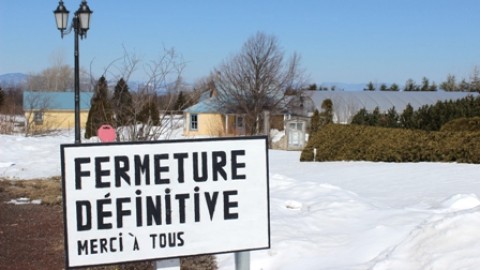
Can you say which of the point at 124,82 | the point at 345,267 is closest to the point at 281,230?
the point at 345,267

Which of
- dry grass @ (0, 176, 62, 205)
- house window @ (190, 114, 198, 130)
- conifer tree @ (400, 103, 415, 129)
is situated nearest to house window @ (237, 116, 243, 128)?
house window @ (190, 114, 198, 130)

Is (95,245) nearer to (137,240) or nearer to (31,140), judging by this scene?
(137,240)

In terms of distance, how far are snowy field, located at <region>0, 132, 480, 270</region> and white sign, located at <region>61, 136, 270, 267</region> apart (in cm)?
207

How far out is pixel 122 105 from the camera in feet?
39.0

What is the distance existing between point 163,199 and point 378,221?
4.12 meters

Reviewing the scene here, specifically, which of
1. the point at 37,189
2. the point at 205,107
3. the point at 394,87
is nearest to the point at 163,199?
the point at 37,189

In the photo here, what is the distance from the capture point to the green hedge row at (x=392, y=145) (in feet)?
41.9

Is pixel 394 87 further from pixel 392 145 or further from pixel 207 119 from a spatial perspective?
pixel 392 145

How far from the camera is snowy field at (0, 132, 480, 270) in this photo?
444 centimetres

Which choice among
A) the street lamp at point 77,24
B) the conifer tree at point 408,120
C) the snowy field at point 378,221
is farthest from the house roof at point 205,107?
the snowy field at point 378,221

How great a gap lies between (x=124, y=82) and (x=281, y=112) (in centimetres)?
2783

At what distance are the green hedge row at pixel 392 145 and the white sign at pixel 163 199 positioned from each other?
428 inches

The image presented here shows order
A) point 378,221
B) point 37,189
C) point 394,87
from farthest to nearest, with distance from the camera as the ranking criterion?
point 394,87, point 37,189, point 378,221

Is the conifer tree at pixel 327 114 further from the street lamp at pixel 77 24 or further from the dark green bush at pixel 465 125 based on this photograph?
the street lamp at pixel 77 24
